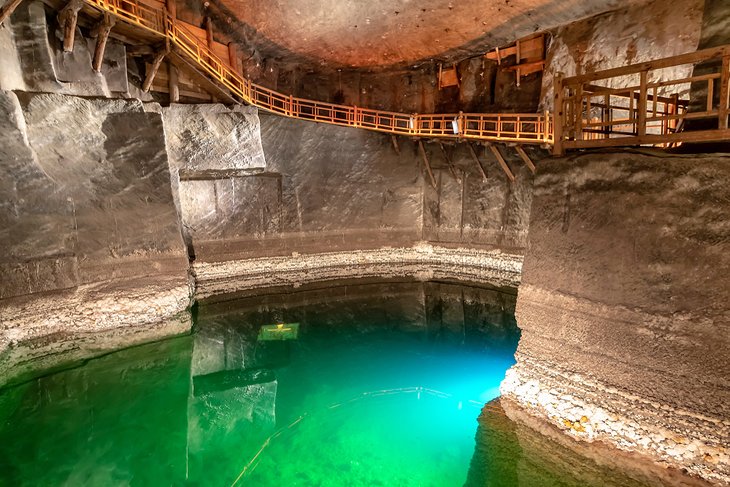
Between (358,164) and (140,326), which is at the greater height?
(358,164)

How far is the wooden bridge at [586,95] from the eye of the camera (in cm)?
474

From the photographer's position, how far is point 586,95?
568 centimetres

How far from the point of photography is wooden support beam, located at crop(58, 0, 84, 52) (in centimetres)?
902

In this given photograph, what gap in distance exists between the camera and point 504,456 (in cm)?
555

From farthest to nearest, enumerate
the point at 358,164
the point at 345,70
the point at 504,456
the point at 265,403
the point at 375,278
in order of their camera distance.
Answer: the point at 345,70 → the point at 358,164 → the point at 375,278 → the point at 265,403 → the point at 504,456

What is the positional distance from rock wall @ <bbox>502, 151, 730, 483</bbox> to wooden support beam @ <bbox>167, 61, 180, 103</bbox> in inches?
423

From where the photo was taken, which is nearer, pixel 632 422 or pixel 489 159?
pixel 632 422

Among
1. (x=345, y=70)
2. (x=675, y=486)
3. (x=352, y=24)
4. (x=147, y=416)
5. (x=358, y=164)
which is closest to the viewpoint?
(x=675, y=486)

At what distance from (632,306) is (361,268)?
35.8ft

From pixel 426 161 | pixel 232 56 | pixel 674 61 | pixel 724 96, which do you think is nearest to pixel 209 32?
pixel 232 56

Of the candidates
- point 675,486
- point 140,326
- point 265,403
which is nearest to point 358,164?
point 140,326

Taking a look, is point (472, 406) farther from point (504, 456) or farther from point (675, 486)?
point (675, 486)

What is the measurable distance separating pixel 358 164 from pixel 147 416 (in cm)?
1123

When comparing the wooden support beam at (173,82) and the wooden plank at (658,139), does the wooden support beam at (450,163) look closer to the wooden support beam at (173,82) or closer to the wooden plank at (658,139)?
the wooden support beam at (173,82)
